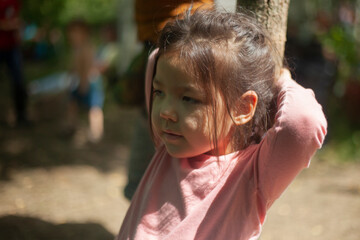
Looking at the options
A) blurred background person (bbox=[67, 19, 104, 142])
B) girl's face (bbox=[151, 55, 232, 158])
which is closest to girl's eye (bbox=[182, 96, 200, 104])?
girl's face (bbox=[151, 55, 232, 158])

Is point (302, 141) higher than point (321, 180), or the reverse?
point (302, 141)

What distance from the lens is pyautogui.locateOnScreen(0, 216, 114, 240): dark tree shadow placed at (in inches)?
117

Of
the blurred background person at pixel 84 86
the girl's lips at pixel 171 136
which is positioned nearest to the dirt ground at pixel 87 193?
the blurred background person at pixel 84 86

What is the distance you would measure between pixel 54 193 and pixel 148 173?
2.76m

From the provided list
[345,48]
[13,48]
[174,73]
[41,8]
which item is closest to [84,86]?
[13,48]

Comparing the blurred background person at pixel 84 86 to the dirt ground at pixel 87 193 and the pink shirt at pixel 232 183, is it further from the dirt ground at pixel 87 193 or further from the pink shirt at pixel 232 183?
the pink shirt at pixel 232 183

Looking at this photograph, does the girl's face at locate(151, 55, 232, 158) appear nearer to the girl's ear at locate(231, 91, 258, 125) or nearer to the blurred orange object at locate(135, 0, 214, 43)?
the girl's ear at locate(231, 91, 258, 125)

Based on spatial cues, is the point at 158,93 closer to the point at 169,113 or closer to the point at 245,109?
the point at 169,113

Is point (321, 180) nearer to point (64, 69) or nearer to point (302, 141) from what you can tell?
point (302, 141)

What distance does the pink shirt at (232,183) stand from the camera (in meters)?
1.32

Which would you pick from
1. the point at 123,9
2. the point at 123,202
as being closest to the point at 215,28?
the point at 123,202

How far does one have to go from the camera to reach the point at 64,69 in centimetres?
1111

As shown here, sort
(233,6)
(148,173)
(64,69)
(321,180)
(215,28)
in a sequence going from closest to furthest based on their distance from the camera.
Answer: (215,28)
(148,173)
(233,6)
(321,180)
(64,69)

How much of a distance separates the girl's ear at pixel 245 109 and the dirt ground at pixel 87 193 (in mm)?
2004
